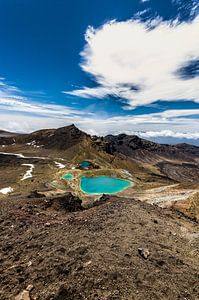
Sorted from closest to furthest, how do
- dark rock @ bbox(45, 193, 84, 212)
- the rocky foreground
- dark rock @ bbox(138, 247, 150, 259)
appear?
the rocky foreground → dark rock @ bbox(138, 247, 150, 259) → dark rock @ bbox(45, 193, 84, 212)

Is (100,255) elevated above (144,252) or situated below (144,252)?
below

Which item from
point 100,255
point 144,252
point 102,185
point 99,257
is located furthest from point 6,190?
point 144,252

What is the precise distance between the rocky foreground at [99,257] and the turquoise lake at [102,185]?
59397 millimetres

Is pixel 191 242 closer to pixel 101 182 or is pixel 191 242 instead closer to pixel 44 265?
pixel 44 265

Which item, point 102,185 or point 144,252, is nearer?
point 144,252

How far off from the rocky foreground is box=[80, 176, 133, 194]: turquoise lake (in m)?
59.4

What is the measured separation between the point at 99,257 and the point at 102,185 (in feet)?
267

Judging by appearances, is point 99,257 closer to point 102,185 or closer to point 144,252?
point 144,252

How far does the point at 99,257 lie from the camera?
59.4 feet

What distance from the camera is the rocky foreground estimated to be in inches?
593

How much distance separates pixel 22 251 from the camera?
21.4m

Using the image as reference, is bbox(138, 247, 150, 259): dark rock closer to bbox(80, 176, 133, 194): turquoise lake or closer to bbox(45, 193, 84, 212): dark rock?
bbox(45, 193, 84, 212): dark rock

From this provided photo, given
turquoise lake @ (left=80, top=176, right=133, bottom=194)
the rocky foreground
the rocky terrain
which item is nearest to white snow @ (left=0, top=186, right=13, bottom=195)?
turquoise lake @ (left=80, top=176, right=133, bottom=194)

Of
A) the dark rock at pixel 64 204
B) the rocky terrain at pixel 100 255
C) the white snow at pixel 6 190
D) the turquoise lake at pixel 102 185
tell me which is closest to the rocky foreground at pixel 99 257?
the rocky terrain at pixel 100 255
